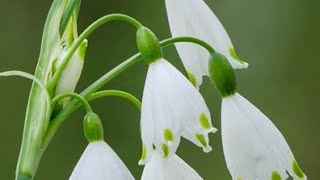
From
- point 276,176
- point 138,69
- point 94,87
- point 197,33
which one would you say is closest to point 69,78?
point 94,87

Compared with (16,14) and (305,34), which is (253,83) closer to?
(305,34)

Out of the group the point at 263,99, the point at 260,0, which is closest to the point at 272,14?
the point at 260,0

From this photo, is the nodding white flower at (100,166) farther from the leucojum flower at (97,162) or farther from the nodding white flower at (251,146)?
the nodding white flower at (251,146)

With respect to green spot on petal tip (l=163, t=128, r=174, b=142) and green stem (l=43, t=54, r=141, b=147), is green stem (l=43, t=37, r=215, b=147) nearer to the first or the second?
green stem (l=43, t=54, r=141, b=147)

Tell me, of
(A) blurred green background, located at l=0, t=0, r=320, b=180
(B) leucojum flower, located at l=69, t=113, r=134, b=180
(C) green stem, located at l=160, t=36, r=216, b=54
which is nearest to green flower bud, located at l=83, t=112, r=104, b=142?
(B) leucojum flower, located at l=69, t=113, r=134, b=180

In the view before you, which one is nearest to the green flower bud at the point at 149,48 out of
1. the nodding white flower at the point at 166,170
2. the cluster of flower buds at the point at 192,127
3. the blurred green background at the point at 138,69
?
the cluster of flower buds at the point at 192,127

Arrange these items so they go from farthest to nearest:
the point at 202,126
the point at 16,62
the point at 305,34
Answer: the point at 305,34
the point at 16,62
the point at 202,126

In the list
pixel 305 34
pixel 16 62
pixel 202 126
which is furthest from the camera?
pixel 305 34
